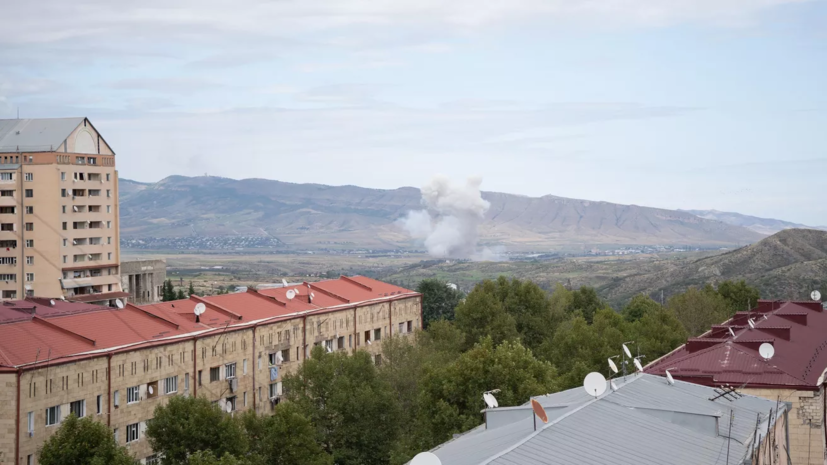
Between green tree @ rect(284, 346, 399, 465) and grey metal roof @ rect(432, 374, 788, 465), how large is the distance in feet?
67.4

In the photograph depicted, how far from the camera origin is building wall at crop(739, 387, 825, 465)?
42.9 metres

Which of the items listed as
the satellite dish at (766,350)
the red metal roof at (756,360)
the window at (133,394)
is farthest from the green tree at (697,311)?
the window at (133,394)

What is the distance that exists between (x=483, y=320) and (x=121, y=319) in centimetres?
4170

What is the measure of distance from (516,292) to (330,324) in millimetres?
27349

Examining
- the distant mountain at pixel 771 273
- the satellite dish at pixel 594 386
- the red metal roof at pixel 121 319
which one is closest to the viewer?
the satellite dish at pixel 594 386

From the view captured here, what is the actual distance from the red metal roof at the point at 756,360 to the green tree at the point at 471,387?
7.73 m

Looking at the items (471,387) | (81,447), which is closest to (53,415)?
(81,447)

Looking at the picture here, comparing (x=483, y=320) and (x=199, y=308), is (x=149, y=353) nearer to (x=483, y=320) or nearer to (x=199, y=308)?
(x=199, y=308)

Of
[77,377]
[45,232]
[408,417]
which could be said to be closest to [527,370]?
[408,417]

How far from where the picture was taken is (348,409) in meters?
57.6

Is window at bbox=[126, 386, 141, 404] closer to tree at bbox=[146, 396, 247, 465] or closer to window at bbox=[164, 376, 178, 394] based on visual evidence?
window at bbox=[164, 376, 178, 394]

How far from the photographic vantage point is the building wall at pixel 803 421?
141ft

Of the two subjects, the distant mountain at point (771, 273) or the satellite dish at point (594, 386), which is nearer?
the satellite dish at point (594, 386)

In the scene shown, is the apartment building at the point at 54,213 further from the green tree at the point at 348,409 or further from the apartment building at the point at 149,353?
the green tree at the point at 348,409
